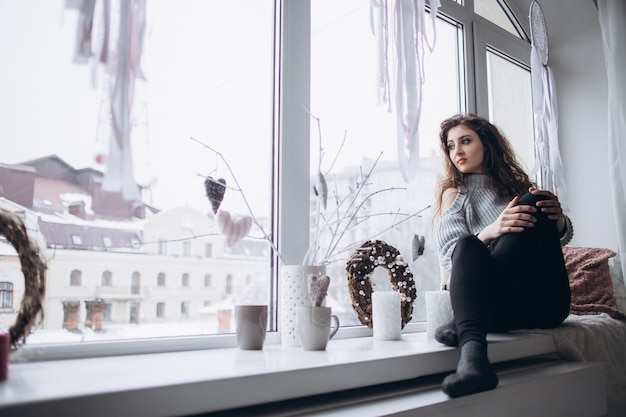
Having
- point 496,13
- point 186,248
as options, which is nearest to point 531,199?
point 186,248

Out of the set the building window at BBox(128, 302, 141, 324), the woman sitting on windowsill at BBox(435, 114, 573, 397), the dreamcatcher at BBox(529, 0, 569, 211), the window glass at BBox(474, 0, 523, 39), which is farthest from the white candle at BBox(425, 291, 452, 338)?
the window glass at BBox(474, 0, 523, 39)

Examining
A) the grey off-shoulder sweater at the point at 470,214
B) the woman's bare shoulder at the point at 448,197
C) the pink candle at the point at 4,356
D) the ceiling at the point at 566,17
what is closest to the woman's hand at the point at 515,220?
the grey off-shoulder sweater at the point at 470,214

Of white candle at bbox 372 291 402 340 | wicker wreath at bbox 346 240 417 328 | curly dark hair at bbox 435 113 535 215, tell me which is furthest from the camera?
curly dark hair at bbox 435 113 535 215

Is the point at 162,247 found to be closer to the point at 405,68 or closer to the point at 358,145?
the point at 358,145

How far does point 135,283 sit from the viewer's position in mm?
1218

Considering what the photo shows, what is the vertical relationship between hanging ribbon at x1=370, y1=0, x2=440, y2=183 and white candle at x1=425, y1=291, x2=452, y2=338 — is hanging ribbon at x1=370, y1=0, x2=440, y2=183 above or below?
above

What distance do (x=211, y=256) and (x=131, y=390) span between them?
64 cm

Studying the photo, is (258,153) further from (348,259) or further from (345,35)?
(345,35)

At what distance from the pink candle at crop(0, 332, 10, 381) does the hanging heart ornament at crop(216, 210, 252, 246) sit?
53 centimetres

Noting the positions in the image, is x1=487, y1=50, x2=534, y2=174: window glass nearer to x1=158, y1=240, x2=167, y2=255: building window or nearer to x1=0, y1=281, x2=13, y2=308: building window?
x1=158, y1=240, x2=167, y2=255: building window

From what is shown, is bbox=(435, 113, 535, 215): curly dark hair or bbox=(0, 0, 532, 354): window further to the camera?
bbox=(435, 113, 535, 215): curly dark hair

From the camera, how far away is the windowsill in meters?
0.70

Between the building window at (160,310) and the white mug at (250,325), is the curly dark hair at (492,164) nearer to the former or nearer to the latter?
the white mug at (250,325)

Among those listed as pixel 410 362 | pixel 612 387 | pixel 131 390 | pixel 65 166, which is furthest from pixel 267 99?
pixel 612 387
